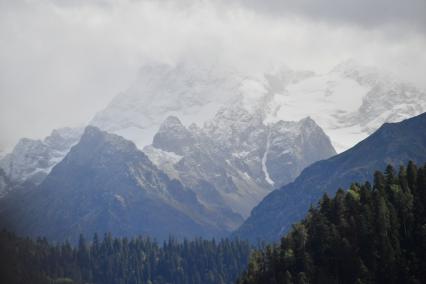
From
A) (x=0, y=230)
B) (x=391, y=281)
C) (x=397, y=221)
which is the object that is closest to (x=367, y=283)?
(x=391, y=281)

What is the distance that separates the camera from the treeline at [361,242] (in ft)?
518

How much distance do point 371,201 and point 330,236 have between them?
1180 centimetres

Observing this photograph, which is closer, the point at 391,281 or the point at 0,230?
the point at 0,230

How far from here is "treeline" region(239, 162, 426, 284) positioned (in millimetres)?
157875

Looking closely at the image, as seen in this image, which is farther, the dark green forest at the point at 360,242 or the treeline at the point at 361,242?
the treeline at the point at 361,242

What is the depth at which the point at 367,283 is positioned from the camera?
6078 inches

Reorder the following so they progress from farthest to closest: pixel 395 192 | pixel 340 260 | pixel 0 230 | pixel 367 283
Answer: pixel 395 192 < pixel 340 260 < pixel 367 283 < pixel 0 230

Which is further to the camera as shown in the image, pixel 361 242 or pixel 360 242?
pixel 360 242

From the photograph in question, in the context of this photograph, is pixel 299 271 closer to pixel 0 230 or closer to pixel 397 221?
pixel 397 221

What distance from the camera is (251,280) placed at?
177 metres

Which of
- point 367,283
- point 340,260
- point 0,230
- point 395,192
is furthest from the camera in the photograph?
point 395,192

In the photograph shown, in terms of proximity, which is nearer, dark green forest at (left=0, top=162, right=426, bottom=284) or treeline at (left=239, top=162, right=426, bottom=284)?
dark green forest at (left=0, top=162, right=426, bottom=284)

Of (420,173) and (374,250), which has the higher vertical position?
(420,173)

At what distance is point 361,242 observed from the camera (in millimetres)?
167250
